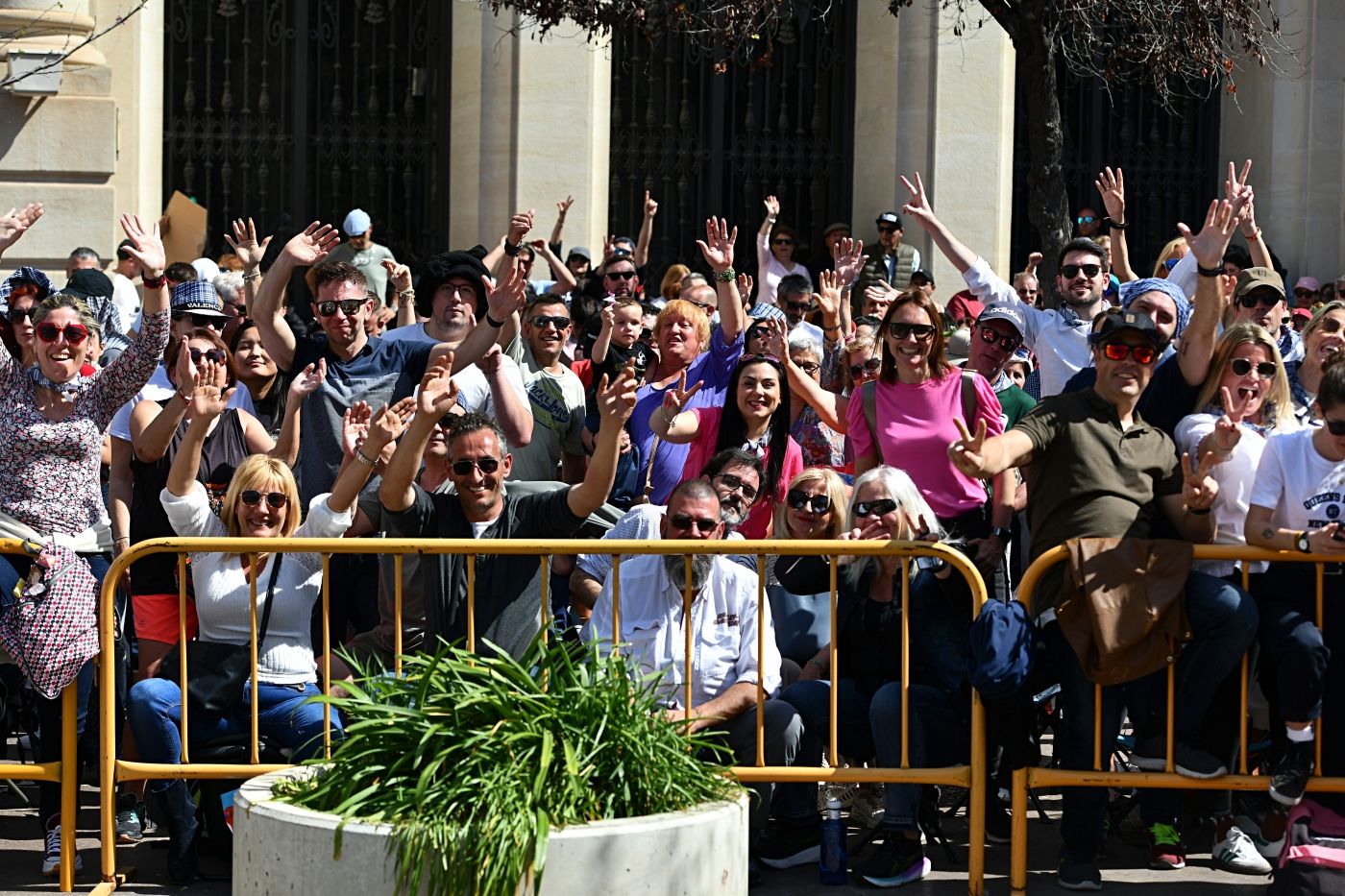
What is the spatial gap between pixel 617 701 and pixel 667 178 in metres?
13.9

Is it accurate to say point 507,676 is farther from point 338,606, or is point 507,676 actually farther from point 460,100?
point 460,100

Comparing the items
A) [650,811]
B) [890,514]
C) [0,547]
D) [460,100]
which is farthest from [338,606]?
[460,100]

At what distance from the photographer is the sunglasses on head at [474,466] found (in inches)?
295

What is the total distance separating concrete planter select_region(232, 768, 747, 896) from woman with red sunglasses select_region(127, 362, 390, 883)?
1.61 m

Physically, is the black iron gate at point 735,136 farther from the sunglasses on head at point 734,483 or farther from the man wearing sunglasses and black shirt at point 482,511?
the man wearing sunglasses and black shirt at point 482,511

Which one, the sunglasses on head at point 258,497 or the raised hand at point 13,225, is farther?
the raised hand at point 13,225

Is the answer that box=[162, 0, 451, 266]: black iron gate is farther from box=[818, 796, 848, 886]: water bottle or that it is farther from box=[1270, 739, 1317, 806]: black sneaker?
box=[1270, 739, 1317, 806]: black sneaker

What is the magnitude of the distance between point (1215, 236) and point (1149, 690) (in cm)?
219

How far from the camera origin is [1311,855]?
6.81 metres

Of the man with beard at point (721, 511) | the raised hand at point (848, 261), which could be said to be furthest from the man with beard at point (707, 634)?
the raised hand at point (848, 261)

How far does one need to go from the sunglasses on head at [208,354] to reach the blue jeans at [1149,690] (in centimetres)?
360

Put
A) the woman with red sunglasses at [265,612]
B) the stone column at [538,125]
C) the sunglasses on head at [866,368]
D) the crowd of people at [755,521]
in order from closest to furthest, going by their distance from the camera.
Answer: the crowd of people at [755,521], the woman with red sunglasses at [265,612], the sunglasses on head at [866,368], the stone column at [538,125]

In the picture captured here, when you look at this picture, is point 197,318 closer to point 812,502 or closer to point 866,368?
point 812,502

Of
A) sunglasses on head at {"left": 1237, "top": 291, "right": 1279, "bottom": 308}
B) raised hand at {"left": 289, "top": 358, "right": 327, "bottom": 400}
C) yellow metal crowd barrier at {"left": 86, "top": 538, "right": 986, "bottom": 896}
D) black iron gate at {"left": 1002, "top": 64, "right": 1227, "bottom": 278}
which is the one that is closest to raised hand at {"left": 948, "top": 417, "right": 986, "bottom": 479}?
yellow metal crowd barrier at {"left": 86, "top": 538, "right": 986, "bottom": 896}
